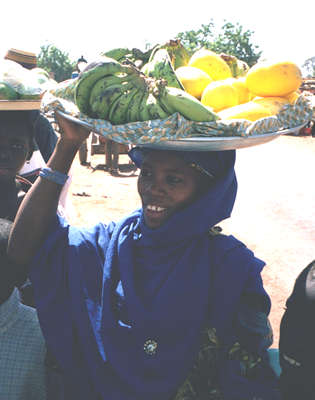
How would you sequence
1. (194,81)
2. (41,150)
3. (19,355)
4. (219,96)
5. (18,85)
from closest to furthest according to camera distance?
(219,96)
(194,81)
(19,355)
(18,85)
(41,150)

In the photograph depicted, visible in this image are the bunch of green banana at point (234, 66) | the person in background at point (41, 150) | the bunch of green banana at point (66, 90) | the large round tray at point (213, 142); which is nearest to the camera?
the large round tray at point (213, 142)

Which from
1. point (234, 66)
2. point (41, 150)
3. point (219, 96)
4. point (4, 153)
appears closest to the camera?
point (219, 96)

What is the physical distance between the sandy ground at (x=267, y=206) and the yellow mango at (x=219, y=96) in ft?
6.28

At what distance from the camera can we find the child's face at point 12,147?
218 cm

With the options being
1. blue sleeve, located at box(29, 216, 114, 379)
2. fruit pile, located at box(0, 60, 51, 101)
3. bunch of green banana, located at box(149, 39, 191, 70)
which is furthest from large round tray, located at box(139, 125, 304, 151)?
fruit pile, located at box(0, 60, 51, 101)

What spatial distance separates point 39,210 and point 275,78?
1051mm

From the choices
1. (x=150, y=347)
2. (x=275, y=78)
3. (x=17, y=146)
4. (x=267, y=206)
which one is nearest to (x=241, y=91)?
(x=275, y=78)

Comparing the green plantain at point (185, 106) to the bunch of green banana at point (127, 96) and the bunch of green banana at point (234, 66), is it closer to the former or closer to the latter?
the bunch of green banana at point (127, 96)

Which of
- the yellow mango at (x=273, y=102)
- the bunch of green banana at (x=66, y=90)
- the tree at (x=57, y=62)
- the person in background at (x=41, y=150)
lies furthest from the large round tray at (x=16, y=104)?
the tree at (x=57, y=62)

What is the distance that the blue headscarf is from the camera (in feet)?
5.11

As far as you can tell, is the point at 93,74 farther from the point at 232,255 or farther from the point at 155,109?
the point at 232,255

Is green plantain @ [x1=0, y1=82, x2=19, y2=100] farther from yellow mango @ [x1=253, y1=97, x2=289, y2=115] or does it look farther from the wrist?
yellow mango @ [x1=253, y1=97, x2=289, y2=115]

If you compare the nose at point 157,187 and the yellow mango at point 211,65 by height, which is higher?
the yellow mango at point 211,65

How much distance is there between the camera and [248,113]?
134 centimetres
